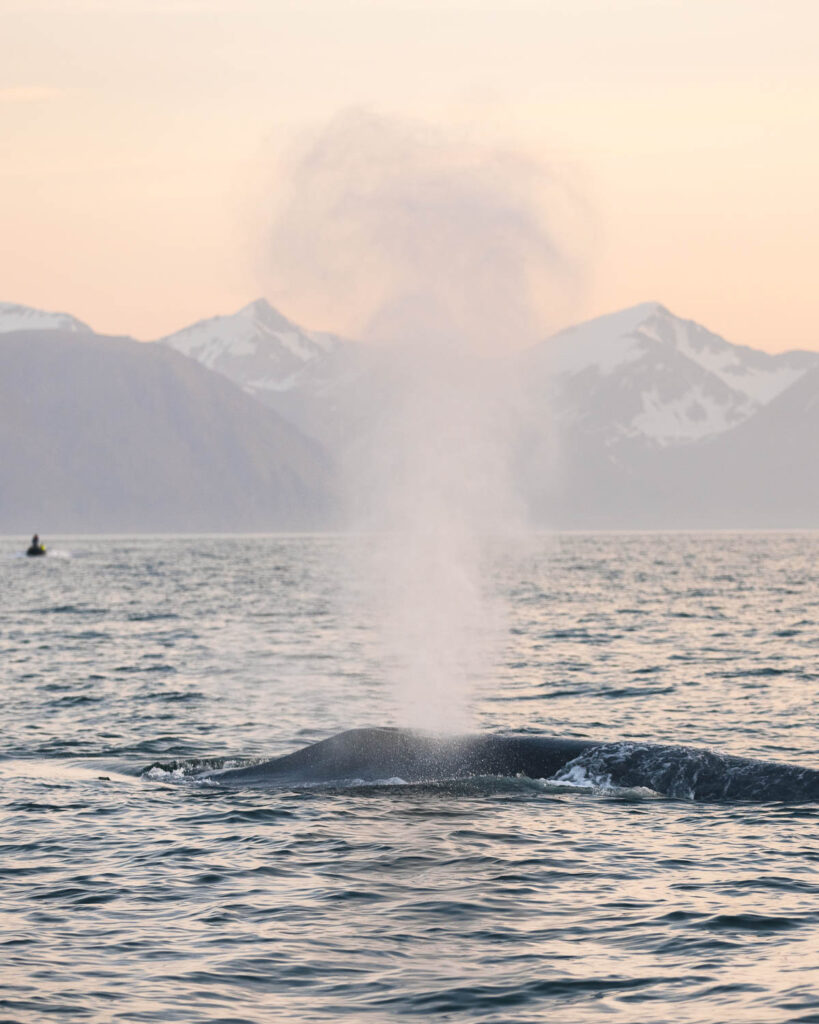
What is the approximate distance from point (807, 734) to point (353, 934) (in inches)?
631

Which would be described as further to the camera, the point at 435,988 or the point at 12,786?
the point at 12,786

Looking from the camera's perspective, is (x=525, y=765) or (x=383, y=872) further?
(x=525, y=765)

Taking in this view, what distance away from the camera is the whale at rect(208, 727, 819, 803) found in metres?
20.9

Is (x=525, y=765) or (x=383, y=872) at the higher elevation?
(x=525, y=765)

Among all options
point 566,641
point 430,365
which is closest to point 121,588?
point 566,641

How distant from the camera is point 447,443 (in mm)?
36312

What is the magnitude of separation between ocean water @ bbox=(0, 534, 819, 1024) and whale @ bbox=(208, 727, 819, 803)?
0.50 m

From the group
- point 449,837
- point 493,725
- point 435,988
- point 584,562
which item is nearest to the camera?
point 435,988

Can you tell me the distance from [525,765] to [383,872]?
6.18 metres

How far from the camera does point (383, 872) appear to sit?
52.6 feet

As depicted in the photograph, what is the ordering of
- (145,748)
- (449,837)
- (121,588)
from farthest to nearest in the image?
(121,588)
(145,748)
(449,837)

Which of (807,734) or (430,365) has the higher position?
(430,365)

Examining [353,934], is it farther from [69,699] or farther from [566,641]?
[566,641]

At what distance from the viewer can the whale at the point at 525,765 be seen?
20859 mm
